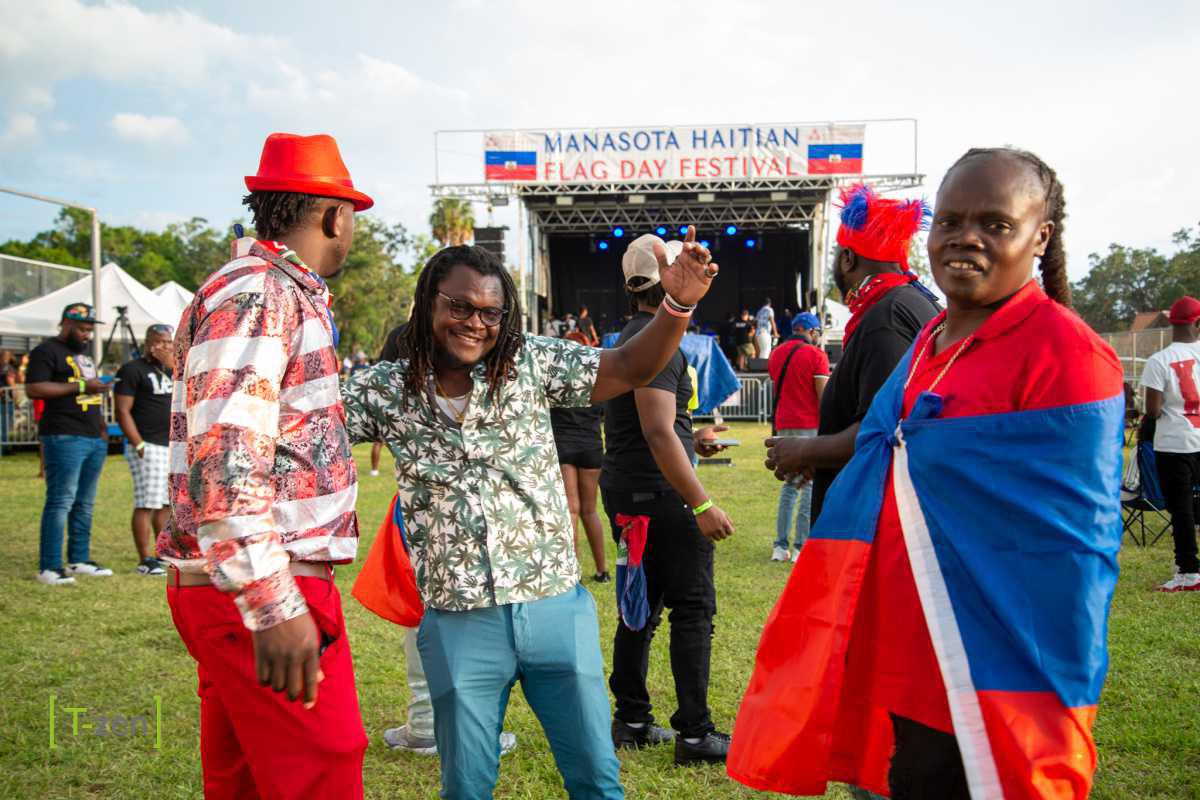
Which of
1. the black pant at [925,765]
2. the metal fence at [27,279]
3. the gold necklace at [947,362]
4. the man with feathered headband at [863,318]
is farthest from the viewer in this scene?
the metal fence at [27,279]

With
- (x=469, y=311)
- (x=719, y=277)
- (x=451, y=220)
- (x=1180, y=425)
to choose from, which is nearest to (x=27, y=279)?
(x=719, y=277)

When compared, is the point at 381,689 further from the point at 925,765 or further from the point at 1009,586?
the point at 1009,586

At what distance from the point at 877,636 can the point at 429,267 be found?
60.9 inches

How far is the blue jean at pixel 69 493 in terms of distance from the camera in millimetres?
7211

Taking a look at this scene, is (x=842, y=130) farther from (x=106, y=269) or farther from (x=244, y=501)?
(x=244, y=501)

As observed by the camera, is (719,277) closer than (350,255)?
Yes

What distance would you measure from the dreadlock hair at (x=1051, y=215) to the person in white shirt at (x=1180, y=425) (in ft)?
17.6

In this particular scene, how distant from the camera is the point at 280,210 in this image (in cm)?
217

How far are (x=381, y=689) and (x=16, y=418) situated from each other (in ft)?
54.5

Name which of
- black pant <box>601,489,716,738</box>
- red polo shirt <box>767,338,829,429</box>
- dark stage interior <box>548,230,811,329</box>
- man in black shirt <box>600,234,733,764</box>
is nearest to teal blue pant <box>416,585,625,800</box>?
man in black shirt <box>600,234,733,764</box>

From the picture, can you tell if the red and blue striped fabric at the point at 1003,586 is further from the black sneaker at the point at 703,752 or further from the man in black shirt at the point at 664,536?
the black sneaker at the point at 703,752

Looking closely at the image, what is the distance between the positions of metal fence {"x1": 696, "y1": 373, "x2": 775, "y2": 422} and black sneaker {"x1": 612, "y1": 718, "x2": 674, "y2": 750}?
18.1 meters

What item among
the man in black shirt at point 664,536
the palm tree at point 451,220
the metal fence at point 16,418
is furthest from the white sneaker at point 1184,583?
the palm tree at point 451,220

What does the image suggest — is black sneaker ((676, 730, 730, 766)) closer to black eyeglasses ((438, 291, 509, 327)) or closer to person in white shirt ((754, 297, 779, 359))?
black eyeglasses ((438, 291, 509, 327))
